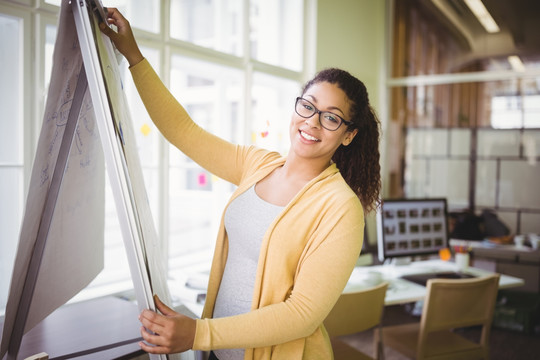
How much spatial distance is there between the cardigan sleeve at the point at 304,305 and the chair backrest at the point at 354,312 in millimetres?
995

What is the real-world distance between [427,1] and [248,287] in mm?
5194

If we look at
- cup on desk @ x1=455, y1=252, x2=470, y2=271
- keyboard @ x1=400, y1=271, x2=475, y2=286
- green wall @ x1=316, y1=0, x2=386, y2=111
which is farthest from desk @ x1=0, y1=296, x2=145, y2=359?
green wall @ x1=316, y1=0, x2=386, y2=111

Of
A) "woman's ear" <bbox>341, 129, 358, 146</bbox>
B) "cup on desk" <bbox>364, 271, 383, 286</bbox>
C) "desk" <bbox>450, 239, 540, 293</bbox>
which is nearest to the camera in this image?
"woman's ear" <bbox>341, 129, 358, 146</bbox>

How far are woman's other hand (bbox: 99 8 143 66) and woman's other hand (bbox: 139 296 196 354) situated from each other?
65 centimetres

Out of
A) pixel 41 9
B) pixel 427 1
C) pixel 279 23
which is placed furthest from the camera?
pixel 427 1

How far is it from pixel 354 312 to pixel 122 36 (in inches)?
59.9

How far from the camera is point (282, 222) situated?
1.05m

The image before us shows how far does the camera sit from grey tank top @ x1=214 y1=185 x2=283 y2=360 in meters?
1.11

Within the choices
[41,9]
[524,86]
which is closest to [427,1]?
[524,86]

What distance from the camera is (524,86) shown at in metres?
4.79

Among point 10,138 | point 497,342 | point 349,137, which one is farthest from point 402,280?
point 10,138

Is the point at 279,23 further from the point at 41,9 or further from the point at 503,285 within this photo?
the point at 503,285

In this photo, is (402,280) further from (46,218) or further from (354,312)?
(46,218)

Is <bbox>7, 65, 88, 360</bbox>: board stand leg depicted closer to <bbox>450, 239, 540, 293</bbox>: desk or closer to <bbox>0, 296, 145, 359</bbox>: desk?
<bbox>0, 296, 145, 359</bbox>: desk
